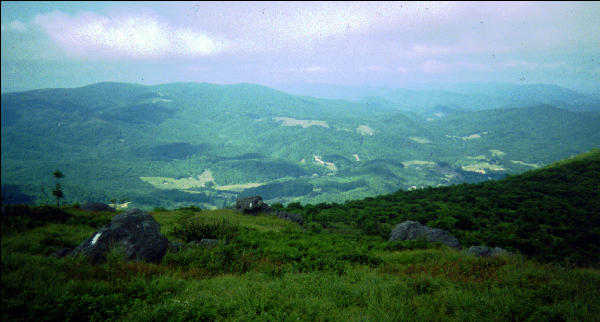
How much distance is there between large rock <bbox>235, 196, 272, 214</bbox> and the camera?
91.2 feet

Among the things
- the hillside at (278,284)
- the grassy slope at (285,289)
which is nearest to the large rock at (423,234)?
the hillside at (278,284)

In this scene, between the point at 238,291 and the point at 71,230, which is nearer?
the point at 238,291

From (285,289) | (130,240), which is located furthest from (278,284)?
(130,240)

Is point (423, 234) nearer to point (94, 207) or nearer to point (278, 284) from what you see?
point (278, 284)

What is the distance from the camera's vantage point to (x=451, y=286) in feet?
25.4

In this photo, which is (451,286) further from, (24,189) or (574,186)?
(24,189)

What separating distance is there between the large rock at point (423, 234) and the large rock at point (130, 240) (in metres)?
15.2

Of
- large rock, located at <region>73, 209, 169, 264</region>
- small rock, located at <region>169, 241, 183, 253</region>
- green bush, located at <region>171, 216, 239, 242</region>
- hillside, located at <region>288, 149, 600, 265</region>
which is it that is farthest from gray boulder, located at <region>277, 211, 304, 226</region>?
large rock, located at <region>73, 209, 169, 264</region>

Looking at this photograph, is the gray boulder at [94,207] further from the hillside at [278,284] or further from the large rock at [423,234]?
the large rock at [423,234]

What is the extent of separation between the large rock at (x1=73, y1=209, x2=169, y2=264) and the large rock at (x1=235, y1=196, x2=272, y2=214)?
54.9 feet

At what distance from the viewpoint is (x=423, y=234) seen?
18.4 meters

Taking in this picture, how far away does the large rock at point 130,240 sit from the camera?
9.49 m

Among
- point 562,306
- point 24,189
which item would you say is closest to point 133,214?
point 562,306

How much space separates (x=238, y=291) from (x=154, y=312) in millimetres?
2088
